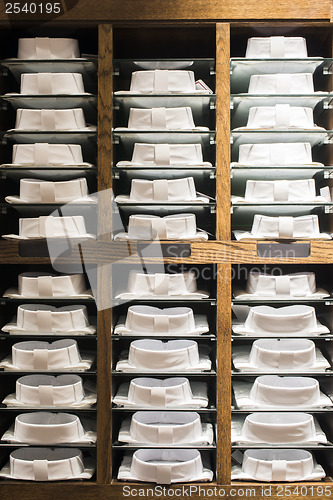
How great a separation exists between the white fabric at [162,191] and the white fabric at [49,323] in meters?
0.50

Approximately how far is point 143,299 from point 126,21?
111 cm

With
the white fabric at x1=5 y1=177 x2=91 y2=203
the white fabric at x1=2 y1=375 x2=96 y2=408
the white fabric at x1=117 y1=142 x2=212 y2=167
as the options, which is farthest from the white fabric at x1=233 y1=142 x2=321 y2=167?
the white fabric at x1=2 y1=375 x2=96 y2=408

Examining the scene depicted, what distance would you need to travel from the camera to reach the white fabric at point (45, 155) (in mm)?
1794

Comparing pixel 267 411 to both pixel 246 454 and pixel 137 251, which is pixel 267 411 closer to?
pixel 246 454

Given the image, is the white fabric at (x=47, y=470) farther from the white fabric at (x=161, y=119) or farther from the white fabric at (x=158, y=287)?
the white fabric at (x=161, y=119)

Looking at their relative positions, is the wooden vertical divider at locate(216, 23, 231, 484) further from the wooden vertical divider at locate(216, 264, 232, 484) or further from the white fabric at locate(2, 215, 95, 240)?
the white fabric at locate(2, 215, 95, 240)

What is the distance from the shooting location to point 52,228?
1.78 meters

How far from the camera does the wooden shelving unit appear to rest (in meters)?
1.76

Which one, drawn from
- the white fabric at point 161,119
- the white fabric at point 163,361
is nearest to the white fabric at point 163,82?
the white fabric at point 161,119

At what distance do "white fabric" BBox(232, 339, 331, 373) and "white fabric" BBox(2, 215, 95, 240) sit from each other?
80 centimetres

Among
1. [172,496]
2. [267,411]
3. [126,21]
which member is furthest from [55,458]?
[126,21]

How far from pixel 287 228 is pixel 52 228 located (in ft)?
3.04

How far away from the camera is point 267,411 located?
5.84 feet

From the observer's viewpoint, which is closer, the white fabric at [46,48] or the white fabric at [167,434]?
the white fabric at [167,434]
